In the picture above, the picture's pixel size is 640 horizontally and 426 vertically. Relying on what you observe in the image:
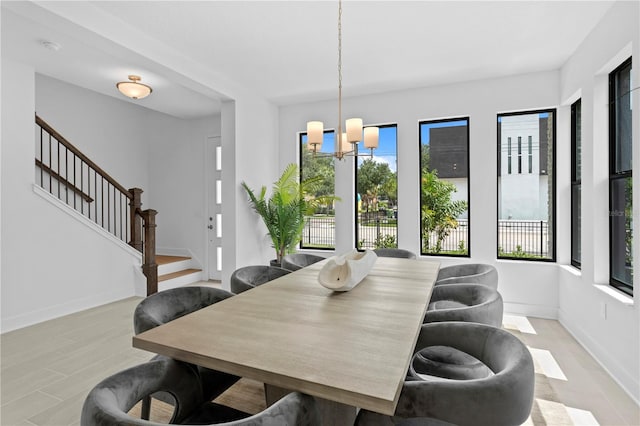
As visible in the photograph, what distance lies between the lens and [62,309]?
13.0 ft

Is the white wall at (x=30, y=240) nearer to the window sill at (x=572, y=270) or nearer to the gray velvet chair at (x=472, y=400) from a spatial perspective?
the gray velvet chair at (x=472, y=400)

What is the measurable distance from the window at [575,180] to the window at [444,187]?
109cm

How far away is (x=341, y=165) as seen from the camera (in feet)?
16.5

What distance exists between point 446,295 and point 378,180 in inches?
112

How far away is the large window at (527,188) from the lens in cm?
409

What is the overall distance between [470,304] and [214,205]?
4644 millimetres

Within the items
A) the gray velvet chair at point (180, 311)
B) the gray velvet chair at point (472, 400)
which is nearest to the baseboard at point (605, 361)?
the gray velvet chair at point (472, 400)

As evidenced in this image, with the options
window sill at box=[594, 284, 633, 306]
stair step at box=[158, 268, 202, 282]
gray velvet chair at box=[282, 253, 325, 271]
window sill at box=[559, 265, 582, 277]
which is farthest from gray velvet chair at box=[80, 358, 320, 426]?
stair step at box=[158, 268, 202, 282]

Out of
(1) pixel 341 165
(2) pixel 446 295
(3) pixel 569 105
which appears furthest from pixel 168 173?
(3) pixel 569 105

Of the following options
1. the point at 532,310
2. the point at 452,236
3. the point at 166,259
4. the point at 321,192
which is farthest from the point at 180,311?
the point at 166,259

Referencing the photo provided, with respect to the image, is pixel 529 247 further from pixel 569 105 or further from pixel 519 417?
pixel 519 417

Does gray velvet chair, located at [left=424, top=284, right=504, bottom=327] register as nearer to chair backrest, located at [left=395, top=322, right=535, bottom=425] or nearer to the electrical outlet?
chair backrest, located at [left=395, top=322, right=535, bottom=425]

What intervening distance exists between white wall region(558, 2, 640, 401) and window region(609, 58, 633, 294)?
47mm

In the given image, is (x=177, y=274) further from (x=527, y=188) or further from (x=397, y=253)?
(x=527, y=188)
